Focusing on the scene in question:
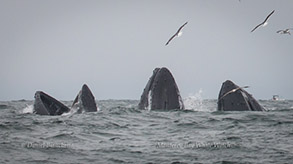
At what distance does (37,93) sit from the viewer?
618 inches

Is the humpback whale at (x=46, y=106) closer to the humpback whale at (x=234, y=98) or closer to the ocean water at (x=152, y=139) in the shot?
the ocean water at (x=152, y=139)

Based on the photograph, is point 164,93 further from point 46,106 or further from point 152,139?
point 152,139

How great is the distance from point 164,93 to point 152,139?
16.9 ft

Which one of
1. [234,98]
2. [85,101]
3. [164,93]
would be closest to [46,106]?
[85,101]

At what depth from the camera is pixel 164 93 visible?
15.9 metres

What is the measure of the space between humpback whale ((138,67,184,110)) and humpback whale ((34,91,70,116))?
3448 mm

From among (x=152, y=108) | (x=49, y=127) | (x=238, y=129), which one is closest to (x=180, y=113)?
(x=152, y=108)

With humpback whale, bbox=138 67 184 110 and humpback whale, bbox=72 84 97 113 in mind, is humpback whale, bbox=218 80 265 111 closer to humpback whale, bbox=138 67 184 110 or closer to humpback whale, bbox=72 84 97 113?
humpback whale, bbox=138 67 184 110

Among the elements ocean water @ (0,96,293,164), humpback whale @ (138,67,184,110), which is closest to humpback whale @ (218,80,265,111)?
ocean water @ (0,96,293,164)

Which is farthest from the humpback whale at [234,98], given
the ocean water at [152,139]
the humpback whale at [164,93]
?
the humpback whale at [164,93]

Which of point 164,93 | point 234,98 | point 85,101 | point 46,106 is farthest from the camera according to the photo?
point 85,101

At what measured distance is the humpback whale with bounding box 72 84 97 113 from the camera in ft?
53.4

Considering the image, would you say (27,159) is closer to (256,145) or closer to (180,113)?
(256,145)

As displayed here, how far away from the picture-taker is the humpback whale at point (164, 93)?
15812 mm
